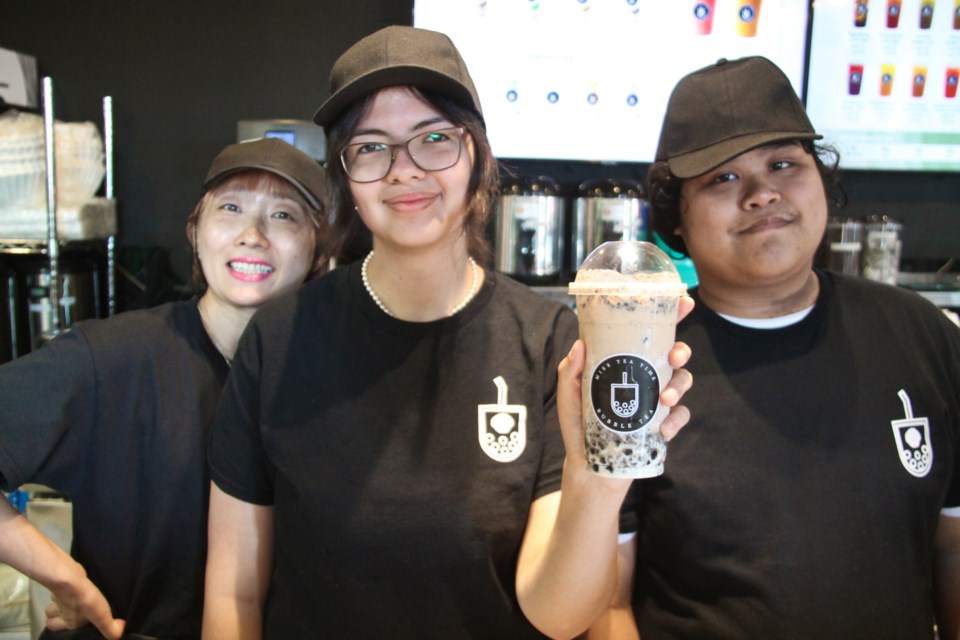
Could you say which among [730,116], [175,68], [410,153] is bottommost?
[410,153]

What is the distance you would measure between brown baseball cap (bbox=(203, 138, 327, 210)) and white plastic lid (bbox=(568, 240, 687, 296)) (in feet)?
2.86

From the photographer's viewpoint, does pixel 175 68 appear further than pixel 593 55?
Yes

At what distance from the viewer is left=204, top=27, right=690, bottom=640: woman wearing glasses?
1.25m

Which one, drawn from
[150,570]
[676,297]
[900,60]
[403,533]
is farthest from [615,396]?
[900,60]

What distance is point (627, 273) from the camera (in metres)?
0.99

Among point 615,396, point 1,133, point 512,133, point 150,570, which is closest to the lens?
point 615,396

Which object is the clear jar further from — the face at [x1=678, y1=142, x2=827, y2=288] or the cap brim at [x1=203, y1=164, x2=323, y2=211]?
the cap brim at [x1=203, y1=164, x2=323, y2=211]

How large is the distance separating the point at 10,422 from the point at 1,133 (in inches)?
55.0

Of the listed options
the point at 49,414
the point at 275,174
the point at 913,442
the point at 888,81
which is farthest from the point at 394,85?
the point at 888,81

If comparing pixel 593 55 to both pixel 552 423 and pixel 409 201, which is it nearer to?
pixel 409 201

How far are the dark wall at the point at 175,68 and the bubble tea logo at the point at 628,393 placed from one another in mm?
2091

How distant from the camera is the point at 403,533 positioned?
4.07 ft

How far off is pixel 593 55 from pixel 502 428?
1.89m

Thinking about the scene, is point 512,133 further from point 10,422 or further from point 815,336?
point 10,422
